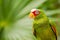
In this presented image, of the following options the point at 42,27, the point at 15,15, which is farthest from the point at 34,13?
the point at 15,15

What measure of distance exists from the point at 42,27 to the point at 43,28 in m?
0.01

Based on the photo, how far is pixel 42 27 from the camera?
A: 135 centimetres

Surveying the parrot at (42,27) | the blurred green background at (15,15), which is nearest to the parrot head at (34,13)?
the parrot at (42,27)

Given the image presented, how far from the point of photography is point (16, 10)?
1.66 metres

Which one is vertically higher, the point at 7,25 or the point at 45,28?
the point at 7,25

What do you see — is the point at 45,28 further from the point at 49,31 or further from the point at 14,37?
the point at 14,37

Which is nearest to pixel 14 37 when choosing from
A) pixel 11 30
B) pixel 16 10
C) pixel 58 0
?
pixel 11 30

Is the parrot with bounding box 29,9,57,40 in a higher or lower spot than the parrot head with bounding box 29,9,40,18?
lower

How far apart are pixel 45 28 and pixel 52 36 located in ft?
0.28

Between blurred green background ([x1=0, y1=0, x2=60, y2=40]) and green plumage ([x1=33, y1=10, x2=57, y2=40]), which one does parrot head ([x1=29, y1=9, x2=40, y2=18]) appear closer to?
green plumage ([x1=33, y1=10, x2=57, y2=40])

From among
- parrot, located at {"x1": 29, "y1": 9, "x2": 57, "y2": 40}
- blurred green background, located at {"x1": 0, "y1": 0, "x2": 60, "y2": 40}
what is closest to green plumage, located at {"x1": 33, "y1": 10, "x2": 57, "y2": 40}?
parrot, located at {"x1": 29, "y1": 9, "x2": 57, "y2": 40}

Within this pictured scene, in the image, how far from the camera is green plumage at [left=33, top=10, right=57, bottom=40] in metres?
1.29

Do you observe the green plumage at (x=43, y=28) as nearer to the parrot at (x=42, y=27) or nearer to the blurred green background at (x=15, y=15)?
the parrot at (x=42, y=27)

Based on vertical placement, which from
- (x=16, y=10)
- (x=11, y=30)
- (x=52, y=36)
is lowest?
(x=52, y=36)
